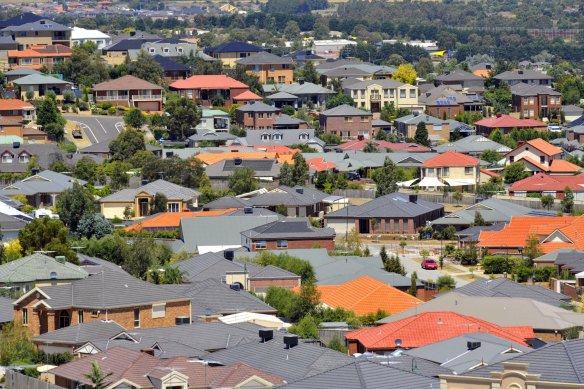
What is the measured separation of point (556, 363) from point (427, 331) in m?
14.1

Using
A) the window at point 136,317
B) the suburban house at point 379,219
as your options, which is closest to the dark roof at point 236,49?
the suburban house at point 379,219

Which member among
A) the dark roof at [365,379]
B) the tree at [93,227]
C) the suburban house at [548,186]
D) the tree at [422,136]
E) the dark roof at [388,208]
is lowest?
the tree at [422,136]

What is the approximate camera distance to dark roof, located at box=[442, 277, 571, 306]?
51281 mm

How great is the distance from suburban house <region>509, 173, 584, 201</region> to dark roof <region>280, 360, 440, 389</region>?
5092 cm

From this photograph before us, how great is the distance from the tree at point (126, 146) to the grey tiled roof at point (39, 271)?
37.0 meters

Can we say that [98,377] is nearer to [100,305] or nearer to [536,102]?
[100,305]

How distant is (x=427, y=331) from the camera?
139 ft

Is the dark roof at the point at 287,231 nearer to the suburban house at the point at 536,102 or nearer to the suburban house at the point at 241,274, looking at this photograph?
the suburban house at the point at 241,274

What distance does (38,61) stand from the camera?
11131cm

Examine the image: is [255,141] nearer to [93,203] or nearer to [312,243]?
[93,203]

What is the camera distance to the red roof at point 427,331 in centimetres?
4153

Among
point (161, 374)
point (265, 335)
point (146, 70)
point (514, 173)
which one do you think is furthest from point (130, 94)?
point (161, 374)

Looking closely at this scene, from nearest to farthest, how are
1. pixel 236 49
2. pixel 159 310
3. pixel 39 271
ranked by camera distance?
pixel 159 310, pixel 39 271, pixel 236 49

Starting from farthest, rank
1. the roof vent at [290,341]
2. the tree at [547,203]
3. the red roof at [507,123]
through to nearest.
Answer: the red roof at [507,123] < the tree at [547,203] < the roof vent at [290,341]
